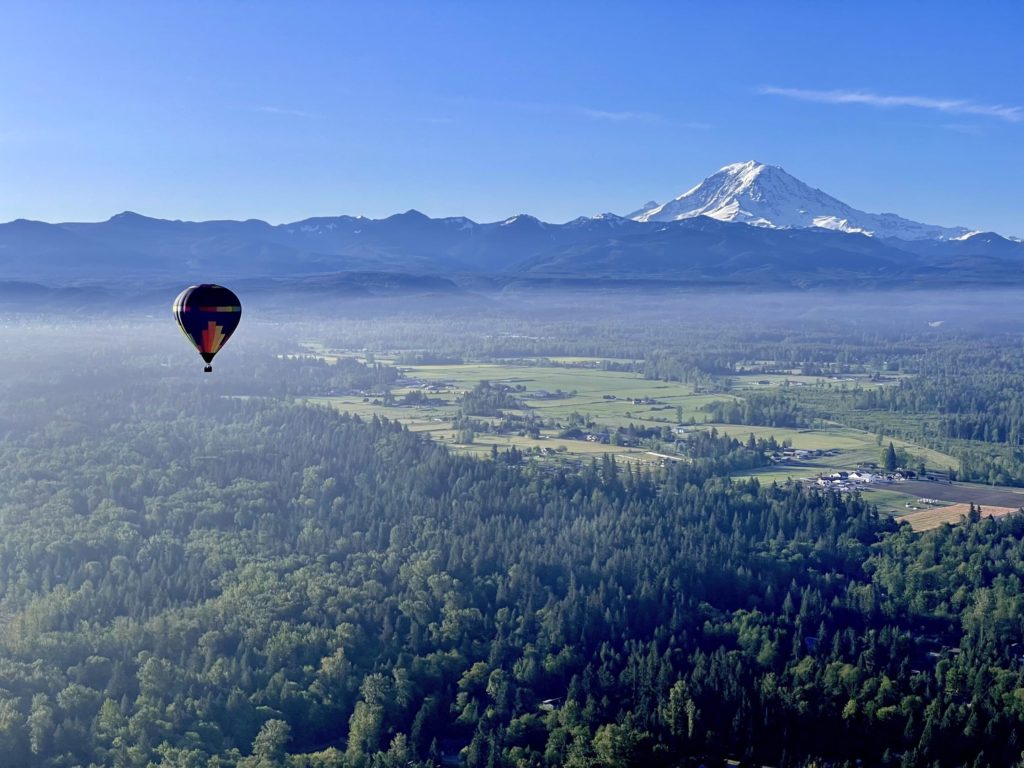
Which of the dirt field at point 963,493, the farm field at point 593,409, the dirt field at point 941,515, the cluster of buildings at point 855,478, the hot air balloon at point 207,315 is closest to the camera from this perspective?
the hot air balloon at point 207,315

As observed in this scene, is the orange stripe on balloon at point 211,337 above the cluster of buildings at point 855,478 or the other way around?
above

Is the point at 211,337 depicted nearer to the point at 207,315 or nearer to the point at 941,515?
the point at 207,315

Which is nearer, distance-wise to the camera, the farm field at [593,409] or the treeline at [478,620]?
the treeline at [478,620]

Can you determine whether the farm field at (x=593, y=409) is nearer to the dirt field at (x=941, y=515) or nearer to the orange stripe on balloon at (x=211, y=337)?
the dirt field at (x=941, y=515)

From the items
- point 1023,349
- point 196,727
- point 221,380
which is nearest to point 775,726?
point 196,727

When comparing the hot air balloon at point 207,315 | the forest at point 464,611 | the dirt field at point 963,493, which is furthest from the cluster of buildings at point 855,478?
the hot air balloon at point 207,315

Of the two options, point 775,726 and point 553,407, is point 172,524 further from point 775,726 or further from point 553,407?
point 553,407
